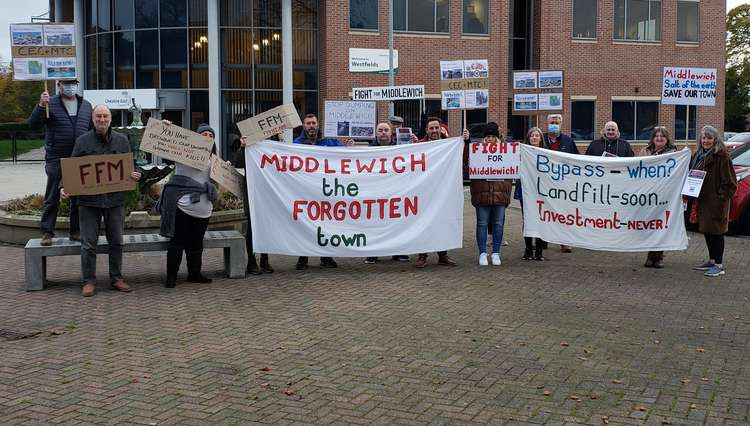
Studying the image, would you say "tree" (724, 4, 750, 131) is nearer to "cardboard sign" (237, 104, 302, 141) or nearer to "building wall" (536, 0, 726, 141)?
"building wall" (536, 0, 726, 141)

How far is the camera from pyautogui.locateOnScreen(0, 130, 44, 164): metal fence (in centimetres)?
4066

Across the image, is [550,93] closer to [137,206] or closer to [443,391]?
[137,206]

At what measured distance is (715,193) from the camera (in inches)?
383

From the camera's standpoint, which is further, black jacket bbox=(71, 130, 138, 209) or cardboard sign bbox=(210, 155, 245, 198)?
cardboard sign bbox=(210, 155, 245, 198)

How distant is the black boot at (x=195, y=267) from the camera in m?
9.02

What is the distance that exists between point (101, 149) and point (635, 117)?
32.6m

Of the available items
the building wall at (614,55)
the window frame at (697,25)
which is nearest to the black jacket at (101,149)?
the building wall at (614,55)

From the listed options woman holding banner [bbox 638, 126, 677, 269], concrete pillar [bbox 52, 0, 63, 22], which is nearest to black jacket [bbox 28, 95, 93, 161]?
woman holding banner [bbox 638, 126, 677, 269]

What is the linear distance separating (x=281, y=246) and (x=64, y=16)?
1306 inches

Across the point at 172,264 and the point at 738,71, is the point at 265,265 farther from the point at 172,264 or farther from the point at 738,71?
the point at 738,71

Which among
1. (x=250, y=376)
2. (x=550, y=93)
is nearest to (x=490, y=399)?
(x=250, y=376)

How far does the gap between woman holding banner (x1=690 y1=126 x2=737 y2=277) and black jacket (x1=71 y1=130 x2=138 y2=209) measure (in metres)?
6.75

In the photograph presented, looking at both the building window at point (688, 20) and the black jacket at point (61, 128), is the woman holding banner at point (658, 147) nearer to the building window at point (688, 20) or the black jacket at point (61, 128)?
the black jacket at point (61, 128)

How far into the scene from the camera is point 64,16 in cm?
3831
